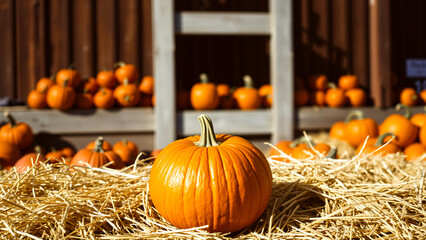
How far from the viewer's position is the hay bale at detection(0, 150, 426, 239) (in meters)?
1.33

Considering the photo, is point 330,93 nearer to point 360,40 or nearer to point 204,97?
point 360,40

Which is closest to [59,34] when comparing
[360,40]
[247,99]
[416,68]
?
[247,99]

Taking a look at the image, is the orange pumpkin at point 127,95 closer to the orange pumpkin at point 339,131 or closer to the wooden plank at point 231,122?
the wooden plank at point 231,122

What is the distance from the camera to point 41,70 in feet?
14.6

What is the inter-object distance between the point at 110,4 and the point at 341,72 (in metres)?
3.46

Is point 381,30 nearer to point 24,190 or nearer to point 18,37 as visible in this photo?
point 24,190

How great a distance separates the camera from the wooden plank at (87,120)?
3666mm

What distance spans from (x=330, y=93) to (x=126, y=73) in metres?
2.60

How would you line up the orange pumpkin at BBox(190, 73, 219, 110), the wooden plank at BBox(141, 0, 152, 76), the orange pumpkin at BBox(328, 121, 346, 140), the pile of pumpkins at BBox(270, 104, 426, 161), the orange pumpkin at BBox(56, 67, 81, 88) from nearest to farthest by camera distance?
the pile of pumpkins at BBox(270, 104, 426, 161), the orange pumpkin at BBox(328, 121, 346, 140), the orange pumpkin at BBox(190, 73, 219, 110), the orange pumpkin at BBox(56, 67, 81, 88), the wooden plank at BBox(141, 0, 152, 76)

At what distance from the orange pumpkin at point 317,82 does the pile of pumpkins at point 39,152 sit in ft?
8.60

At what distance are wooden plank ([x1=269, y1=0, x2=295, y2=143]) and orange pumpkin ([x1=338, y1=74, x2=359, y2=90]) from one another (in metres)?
1.37

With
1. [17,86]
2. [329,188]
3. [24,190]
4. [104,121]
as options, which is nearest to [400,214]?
[329,188]

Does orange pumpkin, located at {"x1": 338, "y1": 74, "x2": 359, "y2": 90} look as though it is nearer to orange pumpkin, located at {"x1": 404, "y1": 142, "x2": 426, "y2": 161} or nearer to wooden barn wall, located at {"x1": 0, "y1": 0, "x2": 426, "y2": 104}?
wooden barn wall, located at {"x1": 0, "y1": 0, "x2": 426, "y2": 104}

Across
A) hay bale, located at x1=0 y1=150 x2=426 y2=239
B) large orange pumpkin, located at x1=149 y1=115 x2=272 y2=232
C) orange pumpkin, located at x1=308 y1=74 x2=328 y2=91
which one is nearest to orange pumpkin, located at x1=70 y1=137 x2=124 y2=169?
hay bale, located at x1=0 y1=150 x2=426 y2=239
